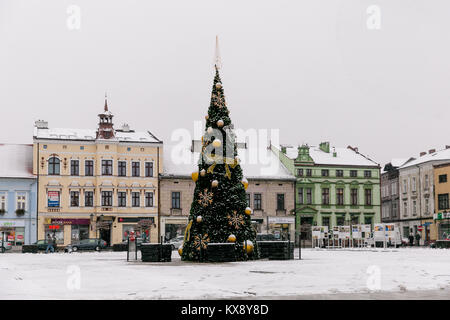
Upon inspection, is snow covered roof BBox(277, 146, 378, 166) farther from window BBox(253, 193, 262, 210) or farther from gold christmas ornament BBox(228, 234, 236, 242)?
gold christmas ornament BBox(228, 234, 236, 242)

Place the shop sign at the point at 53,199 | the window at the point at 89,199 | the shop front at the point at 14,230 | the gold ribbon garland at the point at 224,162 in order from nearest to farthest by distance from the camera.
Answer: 1. the gold ribbon garland at the point at 224,162
2. the shop front at the point at 14,230
3. the shop sign at the point at 53,199
4. the window at the point at 89,199

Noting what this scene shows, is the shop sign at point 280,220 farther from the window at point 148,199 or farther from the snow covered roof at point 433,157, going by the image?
the snow covered roof at point 433,157

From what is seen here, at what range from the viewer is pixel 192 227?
2317cm

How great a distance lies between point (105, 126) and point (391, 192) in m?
34.3

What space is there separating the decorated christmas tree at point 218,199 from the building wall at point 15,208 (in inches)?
1346

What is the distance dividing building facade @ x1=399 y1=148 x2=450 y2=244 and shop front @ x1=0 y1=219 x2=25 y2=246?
38.2 m

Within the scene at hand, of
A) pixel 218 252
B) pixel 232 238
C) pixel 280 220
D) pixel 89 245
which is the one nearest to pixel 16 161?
pixel 89 245

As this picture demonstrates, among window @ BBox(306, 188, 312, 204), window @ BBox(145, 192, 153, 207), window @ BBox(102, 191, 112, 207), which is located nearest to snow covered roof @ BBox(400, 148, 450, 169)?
window @ BBox(306, 188, 312, 204)

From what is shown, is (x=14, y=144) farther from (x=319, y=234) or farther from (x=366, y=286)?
(x=366, y=286)

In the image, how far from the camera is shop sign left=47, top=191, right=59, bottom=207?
182 feet

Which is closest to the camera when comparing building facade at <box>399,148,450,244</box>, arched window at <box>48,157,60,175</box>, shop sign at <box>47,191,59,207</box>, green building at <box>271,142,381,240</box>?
shop sign at <box>47,191,59,207</box>

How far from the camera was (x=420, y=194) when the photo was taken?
66.2m

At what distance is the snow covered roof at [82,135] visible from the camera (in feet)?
185

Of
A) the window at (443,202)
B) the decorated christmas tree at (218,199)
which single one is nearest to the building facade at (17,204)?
the decorated christmas tree at (218,199)
